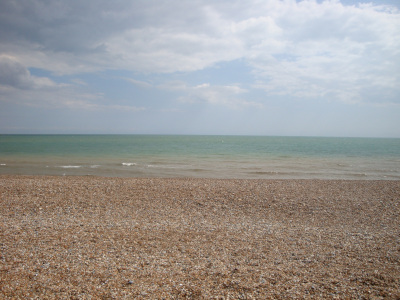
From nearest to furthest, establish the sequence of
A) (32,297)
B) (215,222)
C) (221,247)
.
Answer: (32,297) → (221,247) → (215,222)

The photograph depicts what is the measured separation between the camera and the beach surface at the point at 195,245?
480 cm

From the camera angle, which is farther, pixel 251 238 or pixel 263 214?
pixel 263 214

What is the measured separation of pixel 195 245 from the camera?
22.4ft

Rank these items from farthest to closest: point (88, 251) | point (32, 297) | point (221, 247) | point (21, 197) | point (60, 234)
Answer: point (21, 197), point (60, 234), point (221, 247), point (88, 251), point (32, 297)

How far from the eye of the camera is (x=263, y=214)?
1002cm

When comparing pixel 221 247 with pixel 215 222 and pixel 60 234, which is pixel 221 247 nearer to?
pixel 215 222

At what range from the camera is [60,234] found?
23.8ft

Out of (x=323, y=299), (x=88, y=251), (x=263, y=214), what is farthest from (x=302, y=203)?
(x=88, y=251)

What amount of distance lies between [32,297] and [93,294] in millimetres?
945

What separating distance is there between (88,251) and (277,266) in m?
4.26

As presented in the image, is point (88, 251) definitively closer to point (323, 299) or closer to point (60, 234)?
point (60, 234)

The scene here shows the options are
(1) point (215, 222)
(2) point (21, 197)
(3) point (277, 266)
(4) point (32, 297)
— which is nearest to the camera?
(4) point (32, 297)

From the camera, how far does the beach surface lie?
480 centimetres

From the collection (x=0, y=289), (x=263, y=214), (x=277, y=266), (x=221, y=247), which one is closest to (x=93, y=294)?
(x=0, y=289)
